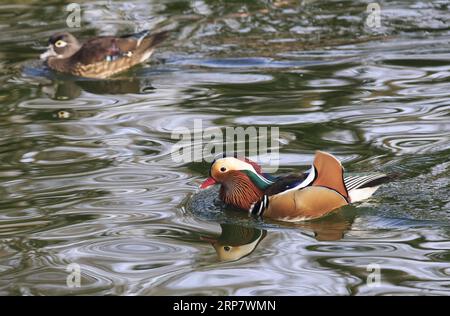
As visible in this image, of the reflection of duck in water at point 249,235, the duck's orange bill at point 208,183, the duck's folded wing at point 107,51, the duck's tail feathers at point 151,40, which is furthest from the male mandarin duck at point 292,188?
the duck's tail feathers at point 151,40

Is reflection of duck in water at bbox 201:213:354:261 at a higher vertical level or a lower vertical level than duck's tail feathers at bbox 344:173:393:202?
lower

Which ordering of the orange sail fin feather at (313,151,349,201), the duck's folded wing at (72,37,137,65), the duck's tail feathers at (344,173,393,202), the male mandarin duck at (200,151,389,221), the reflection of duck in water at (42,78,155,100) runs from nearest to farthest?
the orange sail fin feather at (313,151,349,201)
the male mandarin duck at (200,151,389,221)
the duck's tail feathers at (344,173,393,202)
the reflection of duck in water at (42,78,155,100)
the duck's folded wing at (72,37,137,65)

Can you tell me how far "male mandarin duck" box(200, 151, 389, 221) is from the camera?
7.68 metres

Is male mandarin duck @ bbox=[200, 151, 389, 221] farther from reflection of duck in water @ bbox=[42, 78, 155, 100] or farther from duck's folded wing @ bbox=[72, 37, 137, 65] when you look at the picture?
duck's folded wing @ bbox=[72, 37, 137, 65]

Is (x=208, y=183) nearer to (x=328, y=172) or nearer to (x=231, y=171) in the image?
(x=231, y=171)

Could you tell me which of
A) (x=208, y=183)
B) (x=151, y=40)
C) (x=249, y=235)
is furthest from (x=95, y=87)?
(x=249, y=235)

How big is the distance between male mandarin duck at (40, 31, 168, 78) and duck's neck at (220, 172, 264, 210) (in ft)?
16.6

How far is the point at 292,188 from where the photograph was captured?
306 inches

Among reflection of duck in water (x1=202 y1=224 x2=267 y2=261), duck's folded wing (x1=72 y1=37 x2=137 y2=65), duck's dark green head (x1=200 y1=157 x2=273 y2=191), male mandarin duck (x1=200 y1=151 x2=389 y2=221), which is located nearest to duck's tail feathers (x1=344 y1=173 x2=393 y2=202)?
male mandarin duck (x1=200 y1=151 x2=389 y2=221)

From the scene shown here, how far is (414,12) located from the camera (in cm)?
1405

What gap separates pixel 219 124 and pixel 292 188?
7.91 feet

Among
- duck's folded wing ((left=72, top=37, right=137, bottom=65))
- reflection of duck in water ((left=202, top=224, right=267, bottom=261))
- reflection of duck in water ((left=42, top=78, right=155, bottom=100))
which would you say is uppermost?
duck's folded wing ((left=72, top=37, right=137, bottom=65))

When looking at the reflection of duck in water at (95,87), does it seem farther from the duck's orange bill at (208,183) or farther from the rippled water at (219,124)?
the duck's orange bill at (208,183)
